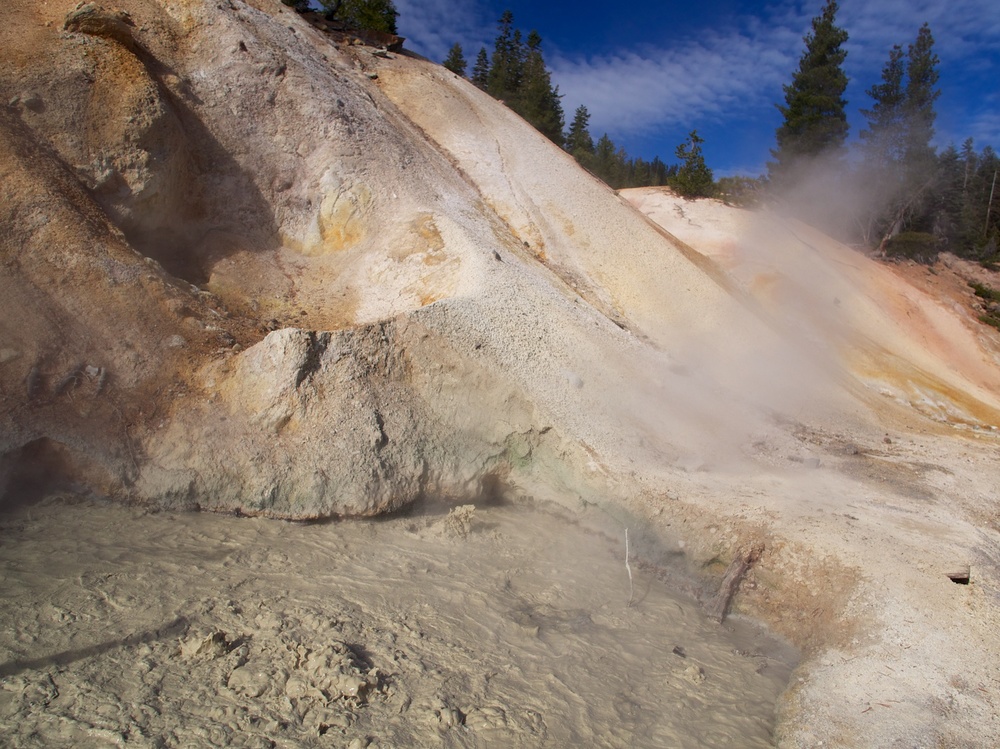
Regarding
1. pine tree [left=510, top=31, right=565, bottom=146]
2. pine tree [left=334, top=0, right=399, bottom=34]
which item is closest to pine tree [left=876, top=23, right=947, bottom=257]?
pine tree [left=510, top=31, right=565, bottom=146]

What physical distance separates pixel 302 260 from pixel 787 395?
8667mm

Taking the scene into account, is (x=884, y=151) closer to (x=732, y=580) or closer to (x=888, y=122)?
(x=888, y=122)

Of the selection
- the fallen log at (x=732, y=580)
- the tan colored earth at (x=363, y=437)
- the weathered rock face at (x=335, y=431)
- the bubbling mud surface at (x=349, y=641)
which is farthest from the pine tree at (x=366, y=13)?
the fallen log at (x=732, y=580)

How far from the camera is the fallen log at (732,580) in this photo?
644 cm

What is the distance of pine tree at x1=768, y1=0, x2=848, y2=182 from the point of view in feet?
84.8

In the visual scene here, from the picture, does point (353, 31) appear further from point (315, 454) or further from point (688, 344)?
point (315, 454)

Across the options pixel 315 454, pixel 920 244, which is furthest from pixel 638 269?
pixel 920 244

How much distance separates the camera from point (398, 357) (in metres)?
7.76

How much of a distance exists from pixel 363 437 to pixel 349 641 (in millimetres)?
2421

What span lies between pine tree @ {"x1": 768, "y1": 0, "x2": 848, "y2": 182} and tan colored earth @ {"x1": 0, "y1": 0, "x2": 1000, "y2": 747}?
1685cm

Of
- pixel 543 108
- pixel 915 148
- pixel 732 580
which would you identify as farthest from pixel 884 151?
pixel 732 580

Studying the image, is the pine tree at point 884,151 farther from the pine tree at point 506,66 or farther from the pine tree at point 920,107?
the pine tree at point 506,66

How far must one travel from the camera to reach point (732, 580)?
6.50m

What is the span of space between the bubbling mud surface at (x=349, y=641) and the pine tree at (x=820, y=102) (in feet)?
78.9
